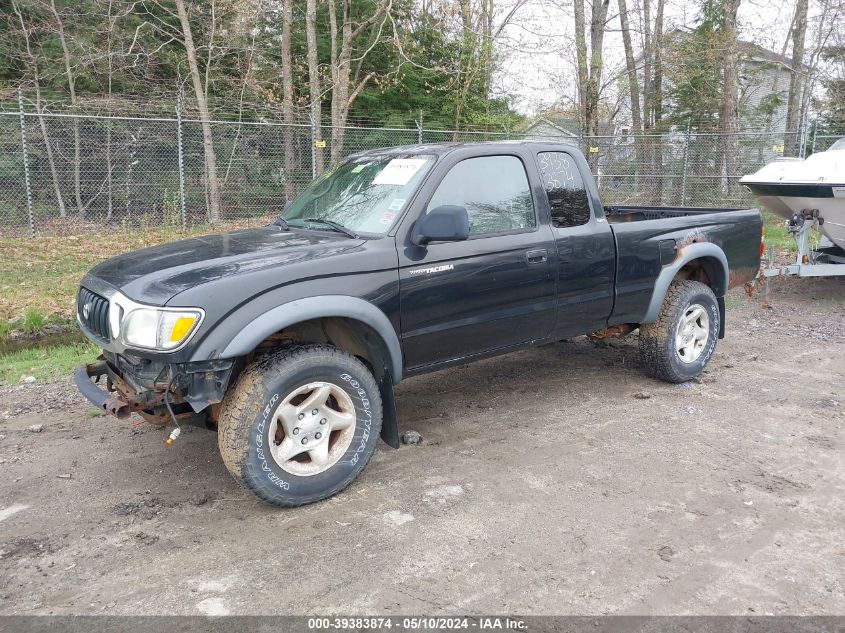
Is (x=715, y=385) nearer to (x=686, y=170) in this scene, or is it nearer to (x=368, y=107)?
(x=686, y=170)

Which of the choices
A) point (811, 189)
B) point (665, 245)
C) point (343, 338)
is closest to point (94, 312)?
point (343, 338)

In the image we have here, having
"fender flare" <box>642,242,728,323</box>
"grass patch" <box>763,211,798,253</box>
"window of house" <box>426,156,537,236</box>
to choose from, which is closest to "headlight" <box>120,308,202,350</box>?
"window of house" <box>426,156,537,236</box>

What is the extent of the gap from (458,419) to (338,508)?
60.4 inches

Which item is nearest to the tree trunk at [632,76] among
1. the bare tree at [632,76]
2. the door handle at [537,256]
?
the bare tree at [632,76]

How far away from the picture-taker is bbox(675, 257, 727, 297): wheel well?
583 cm

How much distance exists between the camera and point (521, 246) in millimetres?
4492

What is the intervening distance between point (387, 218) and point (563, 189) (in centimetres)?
149

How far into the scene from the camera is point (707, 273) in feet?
19.6

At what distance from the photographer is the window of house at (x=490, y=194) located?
169 inches

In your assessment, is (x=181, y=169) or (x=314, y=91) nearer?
(x=181, y=169)

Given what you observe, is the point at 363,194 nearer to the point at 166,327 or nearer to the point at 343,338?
the point at 343,338

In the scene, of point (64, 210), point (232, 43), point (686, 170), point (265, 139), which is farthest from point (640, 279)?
point (232, 43)

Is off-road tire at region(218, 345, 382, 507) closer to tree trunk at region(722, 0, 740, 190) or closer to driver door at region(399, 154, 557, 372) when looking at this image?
driver door at region(399, 154, 557, 372)

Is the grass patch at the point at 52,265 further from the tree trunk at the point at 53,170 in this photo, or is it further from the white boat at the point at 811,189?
the white boat at the point at 811,189
